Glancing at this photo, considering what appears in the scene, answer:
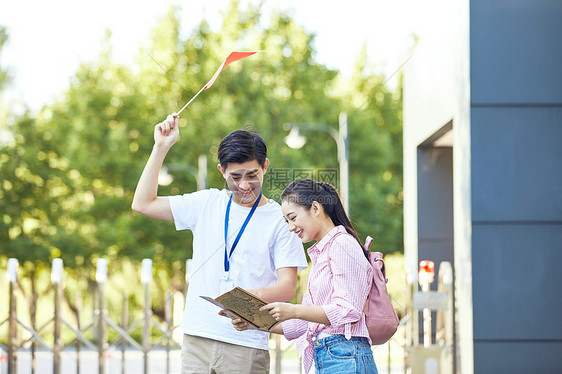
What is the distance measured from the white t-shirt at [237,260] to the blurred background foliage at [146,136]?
53.1 ft

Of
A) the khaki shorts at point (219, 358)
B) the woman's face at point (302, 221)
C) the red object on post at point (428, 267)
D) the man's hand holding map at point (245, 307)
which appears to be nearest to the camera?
the man's hand holding map at point (245, 307)

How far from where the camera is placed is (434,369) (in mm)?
7230

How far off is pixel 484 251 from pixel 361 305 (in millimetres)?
3560

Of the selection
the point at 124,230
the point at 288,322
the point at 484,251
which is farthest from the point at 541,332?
the point at 124,230

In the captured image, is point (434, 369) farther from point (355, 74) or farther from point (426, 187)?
point (355, 74)

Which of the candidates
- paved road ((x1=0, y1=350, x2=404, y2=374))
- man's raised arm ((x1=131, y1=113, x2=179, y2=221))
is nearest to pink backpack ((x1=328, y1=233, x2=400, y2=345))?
man's raised arm ((x1=131, y1=113, x2=179, y2=221))

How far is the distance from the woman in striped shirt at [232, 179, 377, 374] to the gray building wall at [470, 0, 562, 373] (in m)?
3.41

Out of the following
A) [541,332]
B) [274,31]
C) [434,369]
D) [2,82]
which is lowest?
[434,369]

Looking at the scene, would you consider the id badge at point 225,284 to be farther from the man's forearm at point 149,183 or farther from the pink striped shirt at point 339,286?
the man's forearm at point 149,183

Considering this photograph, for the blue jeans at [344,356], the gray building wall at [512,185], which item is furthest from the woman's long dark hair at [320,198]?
the gray building wall at [512,185]

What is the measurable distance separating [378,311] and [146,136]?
18532 mm

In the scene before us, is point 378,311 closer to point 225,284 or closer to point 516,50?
point 225,284

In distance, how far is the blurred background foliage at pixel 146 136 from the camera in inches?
765

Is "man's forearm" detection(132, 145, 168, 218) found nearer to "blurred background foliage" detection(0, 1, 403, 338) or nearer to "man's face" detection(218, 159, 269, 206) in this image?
"man's face" detection(218, 159, 269, 206)
